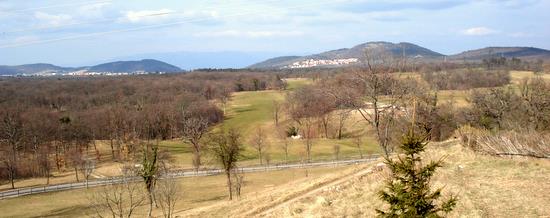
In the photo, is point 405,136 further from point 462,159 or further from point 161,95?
point 161,95

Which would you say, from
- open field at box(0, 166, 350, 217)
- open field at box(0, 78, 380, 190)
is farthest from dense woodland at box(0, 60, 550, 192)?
open field at box(0, 166, 350, 217)

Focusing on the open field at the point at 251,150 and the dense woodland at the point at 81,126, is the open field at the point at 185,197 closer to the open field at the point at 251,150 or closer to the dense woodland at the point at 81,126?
the open field at the point at 251,150

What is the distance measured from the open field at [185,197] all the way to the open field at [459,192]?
1603cm

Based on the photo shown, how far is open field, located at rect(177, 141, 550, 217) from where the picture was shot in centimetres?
1733

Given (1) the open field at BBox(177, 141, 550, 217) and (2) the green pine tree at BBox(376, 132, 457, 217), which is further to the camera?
(1) the open field at BBox(177, 141, 550, 217)

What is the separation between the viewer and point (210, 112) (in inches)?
5571

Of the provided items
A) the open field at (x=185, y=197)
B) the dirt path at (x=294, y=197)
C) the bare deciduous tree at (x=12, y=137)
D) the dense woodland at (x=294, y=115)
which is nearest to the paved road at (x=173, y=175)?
the open field at (x=185, y=197)

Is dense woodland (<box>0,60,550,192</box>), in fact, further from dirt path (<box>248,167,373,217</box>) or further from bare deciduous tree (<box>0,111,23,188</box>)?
dirt path (<box>248,167,373,217</box>)

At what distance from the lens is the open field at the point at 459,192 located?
1733cm

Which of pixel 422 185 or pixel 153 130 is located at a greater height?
pixel 422 185

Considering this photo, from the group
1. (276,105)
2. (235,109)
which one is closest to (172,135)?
(276,105)

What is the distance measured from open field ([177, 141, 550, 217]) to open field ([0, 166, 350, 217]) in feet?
52.6

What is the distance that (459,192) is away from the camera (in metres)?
18.4

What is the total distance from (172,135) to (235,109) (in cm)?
3822
